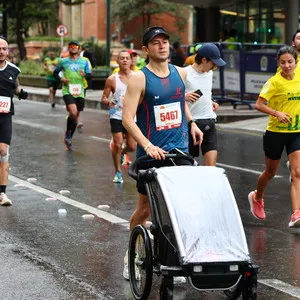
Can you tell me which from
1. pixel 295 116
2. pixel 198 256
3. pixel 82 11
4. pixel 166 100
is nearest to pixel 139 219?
pixel 166 100

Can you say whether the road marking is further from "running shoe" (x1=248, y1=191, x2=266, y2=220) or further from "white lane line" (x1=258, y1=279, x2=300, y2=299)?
"running shoe" (x1=248, y1=191, x2=266, y2=220)

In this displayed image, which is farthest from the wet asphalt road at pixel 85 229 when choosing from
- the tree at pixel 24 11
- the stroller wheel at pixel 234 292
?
the tree at pixel 24 11

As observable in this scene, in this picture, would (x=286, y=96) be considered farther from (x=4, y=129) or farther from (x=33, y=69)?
(x=33, y=69)

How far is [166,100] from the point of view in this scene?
23.4ft

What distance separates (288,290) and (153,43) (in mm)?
2058

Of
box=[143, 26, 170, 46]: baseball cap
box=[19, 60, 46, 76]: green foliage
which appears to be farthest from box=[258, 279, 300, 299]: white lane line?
box=[19, 60, 46, 76]: green foliage

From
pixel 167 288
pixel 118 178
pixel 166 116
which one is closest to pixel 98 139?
pixel 118 178

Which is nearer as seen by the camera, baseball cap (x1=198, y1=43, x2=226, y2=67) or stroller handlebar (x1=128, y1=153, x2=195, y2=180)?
stroller handlebar (x1=128, y1=153, x2=195, y2=180)

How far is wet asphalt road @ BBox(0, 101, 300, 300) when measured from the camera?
7.12m

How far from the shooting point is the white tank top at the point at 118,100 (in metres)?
13.3

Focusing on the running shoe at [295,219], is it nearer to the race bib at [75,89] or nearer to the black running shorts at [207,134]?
the black running shorts at [207,134]

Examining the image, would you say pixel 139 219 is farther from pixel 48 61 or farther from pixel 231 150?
pixel 48 61

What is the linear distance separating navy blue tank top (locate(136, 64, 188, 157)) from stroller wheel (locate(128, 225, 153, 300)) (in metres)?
0.68

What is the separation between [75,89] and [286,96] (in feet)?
27.7
